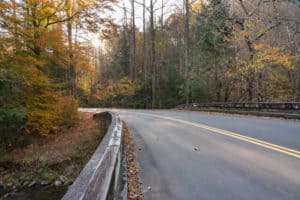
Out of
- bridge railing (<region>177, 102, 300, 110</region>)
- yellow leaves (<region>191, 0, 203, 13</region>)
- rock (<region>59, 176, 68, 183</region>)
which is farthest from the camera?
yellow leaves (<region>191, 0, 203, 13</region>)

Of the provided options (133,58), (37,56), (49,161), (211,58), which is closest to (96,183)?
(49,161)

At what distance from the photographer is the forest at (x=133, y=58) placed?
43.9 feet

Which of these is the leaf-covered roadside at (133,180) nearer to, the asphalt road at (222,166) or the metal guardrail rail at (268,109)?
the asphalt road at (222,166)

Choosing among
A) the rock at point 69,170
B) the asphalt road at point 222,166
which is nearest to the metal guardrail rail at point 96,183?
the asphalt road at point 222,166

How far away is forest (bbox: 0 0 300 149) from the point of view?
13367 mm

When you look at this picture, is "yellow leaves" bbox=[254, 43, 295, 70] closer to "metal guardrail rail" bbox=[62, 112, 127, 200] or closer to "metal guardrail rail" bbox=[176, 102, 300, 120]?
"metal guardrail rail" bbox=[176, 102, 300, 120]

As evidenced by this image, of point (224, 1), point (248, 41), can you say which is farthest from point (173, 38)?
point (248, 41)

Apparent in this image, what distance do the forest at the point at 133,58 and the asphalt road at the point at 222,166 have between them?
5.14 meters

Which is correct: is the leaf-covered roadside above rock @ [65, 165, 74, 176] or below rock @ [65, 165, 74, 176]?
above

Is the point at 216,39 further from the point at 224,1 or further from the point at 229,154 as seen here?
the point at 229,154

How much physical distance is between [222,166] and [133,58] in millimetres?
35696

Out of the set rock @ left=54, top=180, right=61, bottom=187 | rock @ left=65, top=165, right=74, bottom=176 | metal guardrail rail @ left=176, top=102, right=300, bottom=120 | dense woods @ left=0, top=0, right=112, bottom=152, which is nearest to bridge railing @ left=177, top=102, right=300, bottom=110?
metal guardrail rail @ left=176, top=102, right=300, bottom=120

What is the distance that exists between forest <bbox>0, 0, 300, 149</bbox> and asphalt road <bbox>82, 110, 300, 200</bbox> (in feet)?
16.9

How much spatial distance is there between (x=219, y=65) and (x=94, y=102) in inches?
927
